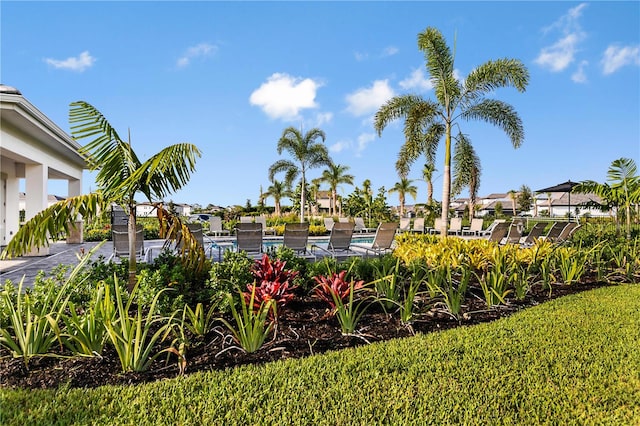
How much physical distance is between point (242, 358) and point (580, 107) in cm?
1458

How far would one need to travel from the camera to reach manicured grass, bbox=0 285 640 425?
2258 mm

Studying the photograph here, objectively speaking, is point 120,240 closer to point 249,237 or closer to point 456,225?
point 249,237

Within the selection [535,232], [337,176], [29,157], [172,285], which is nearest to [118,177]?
[172,285]

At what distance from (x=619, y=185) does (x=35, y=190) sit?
677 inches

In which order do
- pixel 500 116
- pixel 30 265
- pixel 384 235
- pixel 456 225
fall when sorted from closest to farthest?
pixel 30 265
pixel 384 235
pixel 500 116
pixel 456 225

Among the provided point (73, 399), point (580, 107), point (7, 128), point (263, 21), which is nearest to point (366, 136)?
point (263, 21)

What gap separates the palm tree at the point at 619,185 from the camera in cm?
1145

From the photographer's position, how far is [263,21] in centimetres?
834

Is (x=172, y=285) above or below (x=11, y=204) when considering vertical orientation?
below

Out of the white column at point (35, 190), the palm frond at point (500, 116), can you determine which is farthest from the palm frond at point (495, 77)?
the white column at point (35, 190)

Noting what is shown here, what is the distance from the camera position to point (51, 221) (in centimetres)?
382

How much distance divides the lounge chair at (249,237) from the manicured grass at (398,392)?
5076 mm

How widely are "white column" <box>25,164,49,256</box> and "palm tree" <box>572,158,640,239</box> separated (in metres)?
16.0

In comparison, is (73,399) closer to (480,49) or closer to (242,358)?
(242,358)
